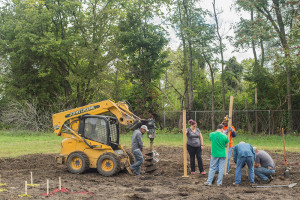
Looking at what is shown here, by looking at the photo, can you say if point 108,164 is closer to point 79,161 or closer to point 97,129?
point 79,161

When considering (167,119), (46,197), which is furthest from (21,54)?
(46,197)

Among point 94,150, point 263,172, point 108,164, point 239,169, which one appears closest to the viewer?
point 239,169

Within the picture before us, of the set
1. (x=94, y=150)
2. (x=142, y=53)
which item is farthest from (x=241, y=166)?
(x=142, y=53)

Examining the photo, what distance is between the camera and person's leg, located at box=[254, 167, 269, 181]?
33.9 feet

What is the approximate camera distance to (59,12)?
3359 cm

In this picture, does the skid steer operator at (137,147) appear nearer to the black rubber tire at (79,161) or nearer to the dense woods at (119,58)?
the black rubber tire at (79,161)

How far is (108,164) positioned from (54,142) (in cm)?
1246

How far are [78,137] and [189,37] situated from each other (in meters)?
19.7

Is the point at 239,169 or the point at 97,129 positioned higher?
the point at 97,129

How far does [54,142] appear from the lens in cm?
2291

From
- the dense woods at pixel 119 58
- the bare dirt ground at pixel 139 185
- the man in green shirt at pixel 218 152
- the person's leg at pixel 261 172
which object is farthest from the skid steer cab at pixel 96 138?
the dense woods at pixel 119 58

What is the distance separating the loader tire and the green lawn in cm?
699

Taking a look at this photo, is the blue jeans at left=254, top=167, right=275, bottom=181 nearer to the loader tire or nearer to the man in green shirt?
the man in green shirt

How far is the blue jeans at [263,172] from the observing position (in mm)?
10344
